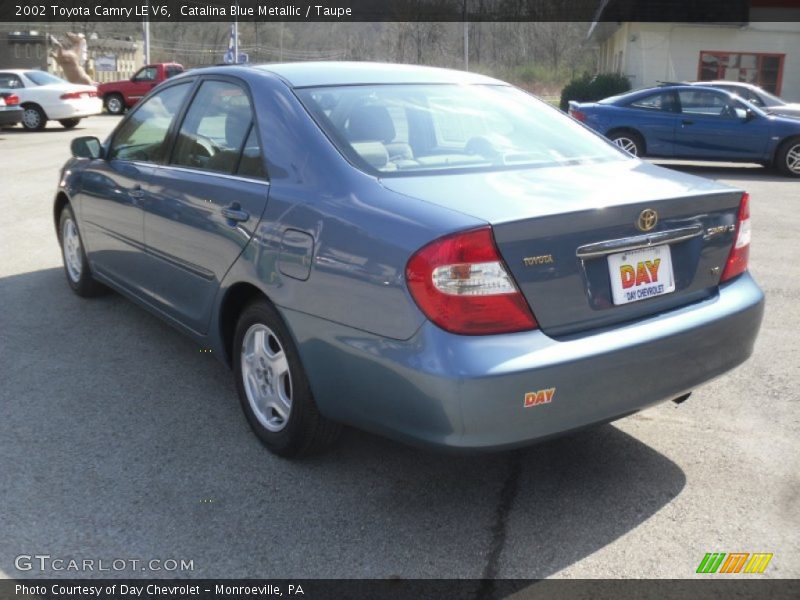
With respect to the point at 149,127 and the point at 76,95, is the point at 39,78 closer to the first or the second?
the point at 76,95

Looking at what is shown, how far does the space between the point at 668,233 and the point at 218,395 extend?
2351 millimetres

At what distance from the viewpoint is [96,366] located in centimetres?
468

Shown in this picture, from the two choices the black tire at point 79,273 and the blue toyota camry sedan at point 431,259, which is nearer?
the blue toyota camry sedan at point 431,259

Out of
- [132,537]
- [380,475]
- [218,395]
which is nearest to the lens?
[132,537]

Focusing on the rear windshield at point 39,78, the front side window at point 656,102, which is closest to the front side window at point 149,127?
the front side window at point 656,102

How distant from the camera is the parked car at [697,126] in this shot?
13.6m

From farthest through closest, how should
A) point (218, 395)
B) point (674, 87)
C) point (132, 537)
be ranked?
point (674, 87), point (218, 395), point (132, 537)

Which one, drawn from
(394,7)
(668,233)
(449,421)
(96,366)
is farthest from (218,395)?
(394,7)

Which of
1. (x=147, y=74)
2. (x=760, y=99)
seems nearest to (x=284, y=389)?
(x=760, y=99)

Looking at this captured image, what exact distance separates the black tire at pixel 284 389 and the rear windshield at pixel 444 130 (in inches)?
29.2

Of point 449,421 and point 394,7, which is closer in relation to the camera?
point 449,421

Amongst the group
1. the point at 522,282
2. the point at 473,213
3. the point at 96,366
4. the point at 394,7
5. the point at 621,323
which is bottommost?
the point at 96,366

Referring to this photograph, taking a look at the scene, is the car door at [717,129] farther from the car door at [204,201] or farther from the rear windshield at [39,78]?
the rear windshield at [39,78]

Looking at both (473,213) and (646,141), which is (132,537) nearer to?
(473,213)
